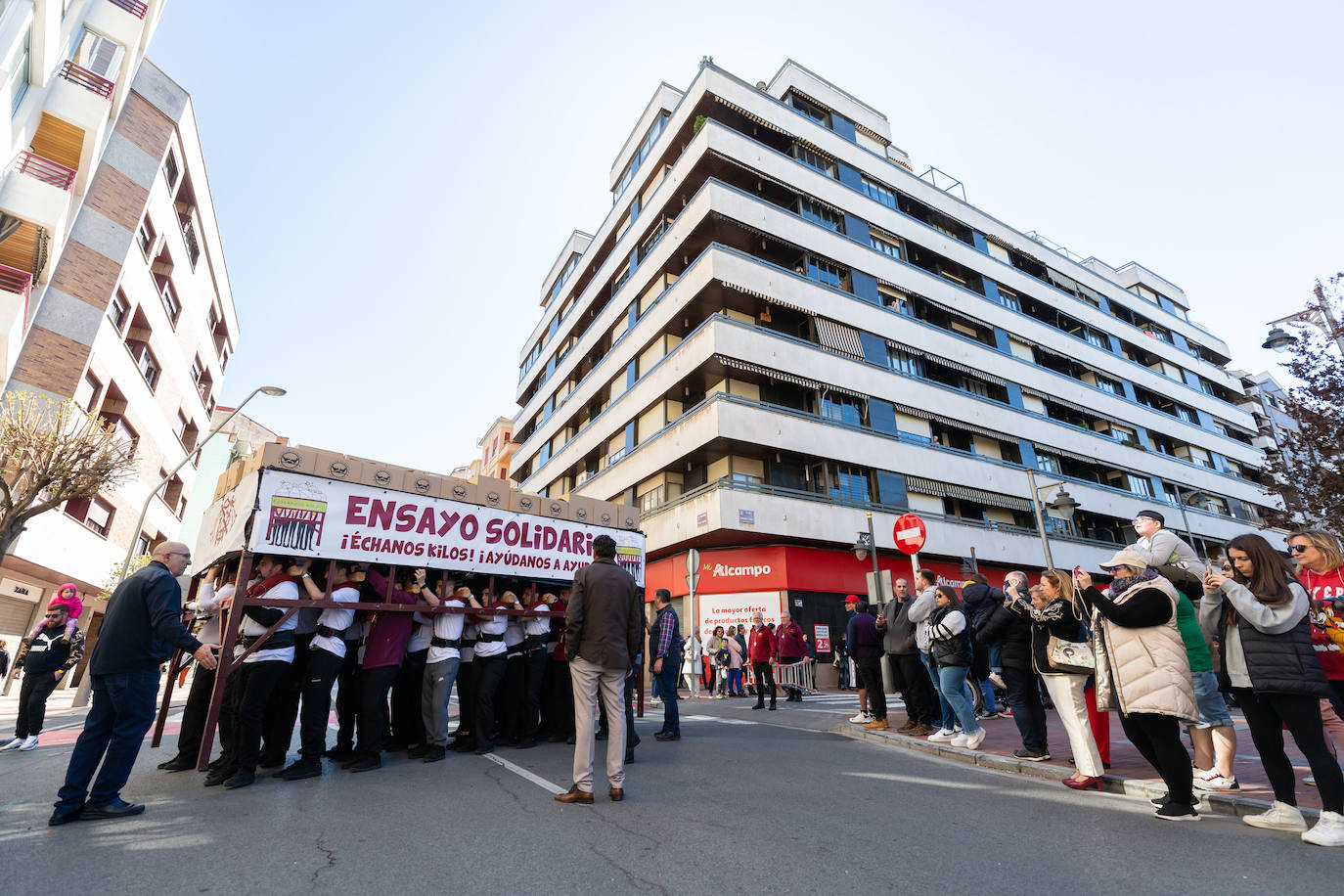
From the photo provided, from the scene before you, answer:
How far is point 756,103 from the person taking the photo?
26.0m

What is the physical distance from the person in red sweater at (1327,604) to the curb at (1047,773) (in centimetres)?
71

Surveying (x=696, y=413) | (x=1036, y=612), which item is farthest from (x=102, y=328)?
(x=1036, y=612)

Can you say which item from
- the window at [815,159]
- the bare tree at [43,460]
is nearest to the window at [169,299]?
the bare tree at [43,460]

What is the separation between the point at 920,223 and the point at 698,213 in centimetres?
1284

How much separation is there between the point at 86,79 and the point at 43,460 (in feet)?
41.7

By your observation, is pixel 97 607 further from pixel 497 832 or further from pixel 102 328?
pixel 497 832

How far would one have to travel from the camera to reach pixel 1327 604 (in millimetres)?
4047

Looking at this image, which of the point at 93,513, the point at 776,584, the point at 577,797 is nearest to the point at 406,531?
the point at 577,797

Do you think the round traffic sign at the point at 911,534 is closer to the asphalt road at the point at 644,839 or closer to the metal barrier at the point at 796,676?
the metal barrier at the point at 796,676

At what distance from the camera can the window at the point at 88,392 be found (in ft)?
60.7

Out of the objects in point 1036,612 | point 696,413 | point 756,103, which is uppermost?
point 756,103

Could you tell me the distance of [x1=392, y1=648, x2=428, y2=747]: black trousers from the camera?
22.3 feet

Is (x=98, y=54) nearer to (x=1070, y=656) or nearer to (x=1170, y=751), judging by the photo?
(x=1070, y=656)

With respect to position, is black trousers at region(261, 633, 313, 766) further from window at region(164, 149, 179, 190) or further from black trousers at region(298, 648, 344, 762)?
window at region(164, 149, 179, 190)
